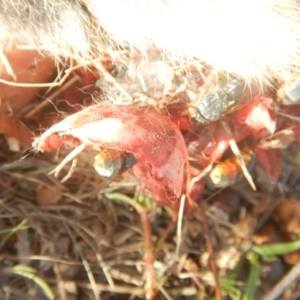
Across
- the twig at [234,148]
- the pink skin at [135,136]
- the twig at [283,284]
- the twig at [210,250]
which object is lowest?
the twig at [283,284]

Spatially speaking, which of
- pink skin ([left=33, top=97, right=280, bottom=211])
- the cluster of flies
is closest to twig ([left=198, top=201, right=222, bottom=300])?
pink skin ([left=33, top=97, right=280, bottom=211])

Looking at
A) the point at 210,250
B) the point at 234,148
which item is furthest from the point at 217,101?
the point at 210,250

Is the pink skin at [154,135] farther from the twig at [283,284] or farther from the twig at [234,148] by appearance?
the twig at [283,284]

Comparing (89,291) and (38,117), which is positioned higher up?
(38,117)

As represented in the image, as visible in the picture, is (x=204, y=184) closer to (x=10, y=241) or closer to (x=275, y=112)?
(x=275, y=112)

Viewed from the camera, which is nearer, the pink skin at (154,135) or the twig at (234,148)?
the pink skin at (154,135)

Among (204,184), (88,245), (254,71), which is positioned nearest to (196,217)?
(204,184)

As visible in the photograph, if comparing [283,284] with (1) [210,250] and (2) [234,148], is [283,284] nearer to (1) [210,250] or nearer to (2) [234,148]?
(1) [210,250]

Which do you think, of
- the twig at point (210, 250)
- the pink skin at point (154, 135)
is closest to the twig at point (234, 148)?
the pink skin at point (154, 135)
